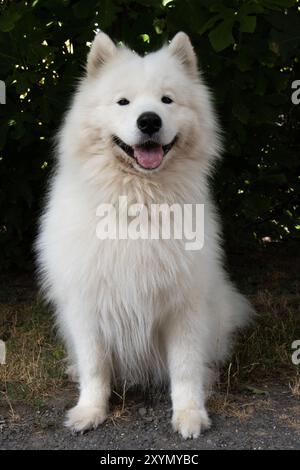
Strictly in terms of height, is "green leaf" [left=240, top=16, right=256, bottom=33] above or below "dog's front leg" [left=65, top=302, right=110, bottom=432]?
above

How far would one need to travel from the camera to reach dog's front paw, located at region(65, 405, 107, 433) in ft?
9.68

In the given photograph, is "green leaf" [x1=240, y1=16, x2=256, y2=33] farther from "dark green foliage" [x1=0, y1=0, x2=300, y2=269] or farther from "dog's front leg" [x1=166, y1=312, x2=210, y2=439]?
"dog's front leg" [x1=166, y1=312, x2=210, y2=439]

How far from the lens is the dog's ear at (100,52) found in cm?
312

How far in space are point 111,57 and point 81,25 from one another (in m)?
0.88

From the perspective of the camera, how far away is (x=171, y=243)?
298cm

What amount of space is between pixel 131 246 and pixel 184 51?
1162 mm

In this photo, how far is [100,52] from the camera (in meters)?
3.15

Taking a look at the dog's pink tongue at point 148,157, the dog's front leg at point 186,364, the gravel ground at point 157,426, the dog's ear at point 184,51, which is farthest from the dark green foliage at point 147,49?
the gravel ground at point 157,426

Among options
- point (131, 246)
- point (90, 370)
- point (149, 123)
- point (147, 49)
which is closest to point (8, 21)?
point (147, 49)

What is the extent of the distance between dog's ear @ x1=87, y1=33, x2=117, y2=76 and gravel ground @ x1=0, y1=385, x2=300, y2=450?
6.18ft

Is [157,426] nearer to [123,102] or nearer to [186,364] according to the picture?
[186,364]

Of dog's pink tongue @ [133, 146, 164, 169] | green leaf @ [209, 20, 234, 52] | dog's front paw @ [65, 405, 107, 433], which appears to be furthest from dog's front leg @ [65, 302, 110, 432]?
green leaf @ [209, 20, 234, 52]
